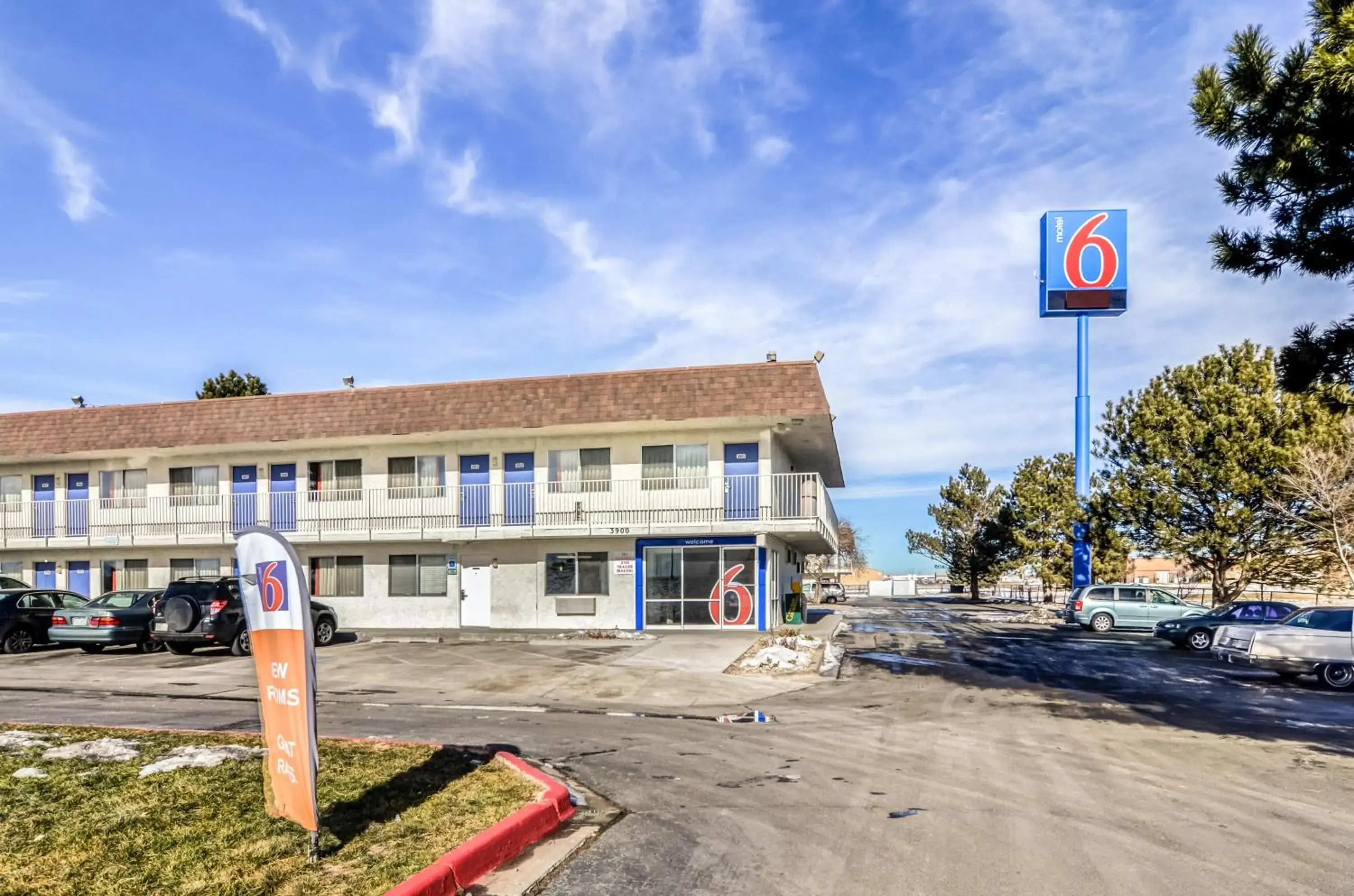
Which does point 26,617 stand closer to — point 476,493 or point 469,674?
point 476,493

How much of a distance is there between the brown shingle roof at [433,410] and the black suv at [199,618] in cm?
706

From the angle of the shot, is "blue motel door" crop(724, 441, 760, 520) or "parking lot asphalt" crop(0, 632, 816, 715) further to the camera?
"blue motel door" crop(724, 441, 760, 520)

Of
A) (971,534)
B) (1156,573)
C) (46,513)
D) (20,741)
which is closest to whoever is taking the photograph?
(20,741)

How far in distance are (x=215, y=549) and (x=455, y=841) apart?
26.0 metres

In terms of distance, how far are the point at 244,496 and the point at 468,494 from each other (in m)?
7.37

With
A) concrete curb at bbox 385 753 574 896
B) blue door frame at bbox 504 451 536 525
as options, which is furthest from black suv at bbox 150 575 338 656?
concrete curb at bbox 385 753 574 896

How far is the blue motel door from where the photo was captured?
24641 millimetres

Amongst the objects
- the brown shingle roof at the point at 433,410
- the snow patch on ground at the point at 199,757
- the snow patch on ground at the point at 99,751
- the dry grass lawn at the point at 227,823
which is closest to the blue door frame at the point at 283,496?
the brown shingle roof at the point at 433,410

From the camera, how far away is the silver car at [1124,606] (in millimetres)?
29078

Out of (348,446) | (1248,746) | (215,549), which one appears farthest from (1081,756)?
(215,549)

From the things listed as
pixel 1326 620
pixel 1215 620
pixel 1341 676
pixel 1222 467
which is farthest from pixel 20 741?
pixel 1222 467

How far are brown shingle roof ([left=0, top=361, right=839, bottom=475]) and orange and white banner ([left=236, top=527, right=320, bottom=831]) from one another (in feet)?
60.5

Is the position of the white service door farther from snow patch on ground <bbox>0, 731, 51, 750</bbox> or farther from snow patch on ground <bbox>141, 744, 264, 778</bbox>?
snow patch on ground <bbox>141, 744, 264, 778</bbox>

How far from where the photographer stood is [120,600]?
859 inches
